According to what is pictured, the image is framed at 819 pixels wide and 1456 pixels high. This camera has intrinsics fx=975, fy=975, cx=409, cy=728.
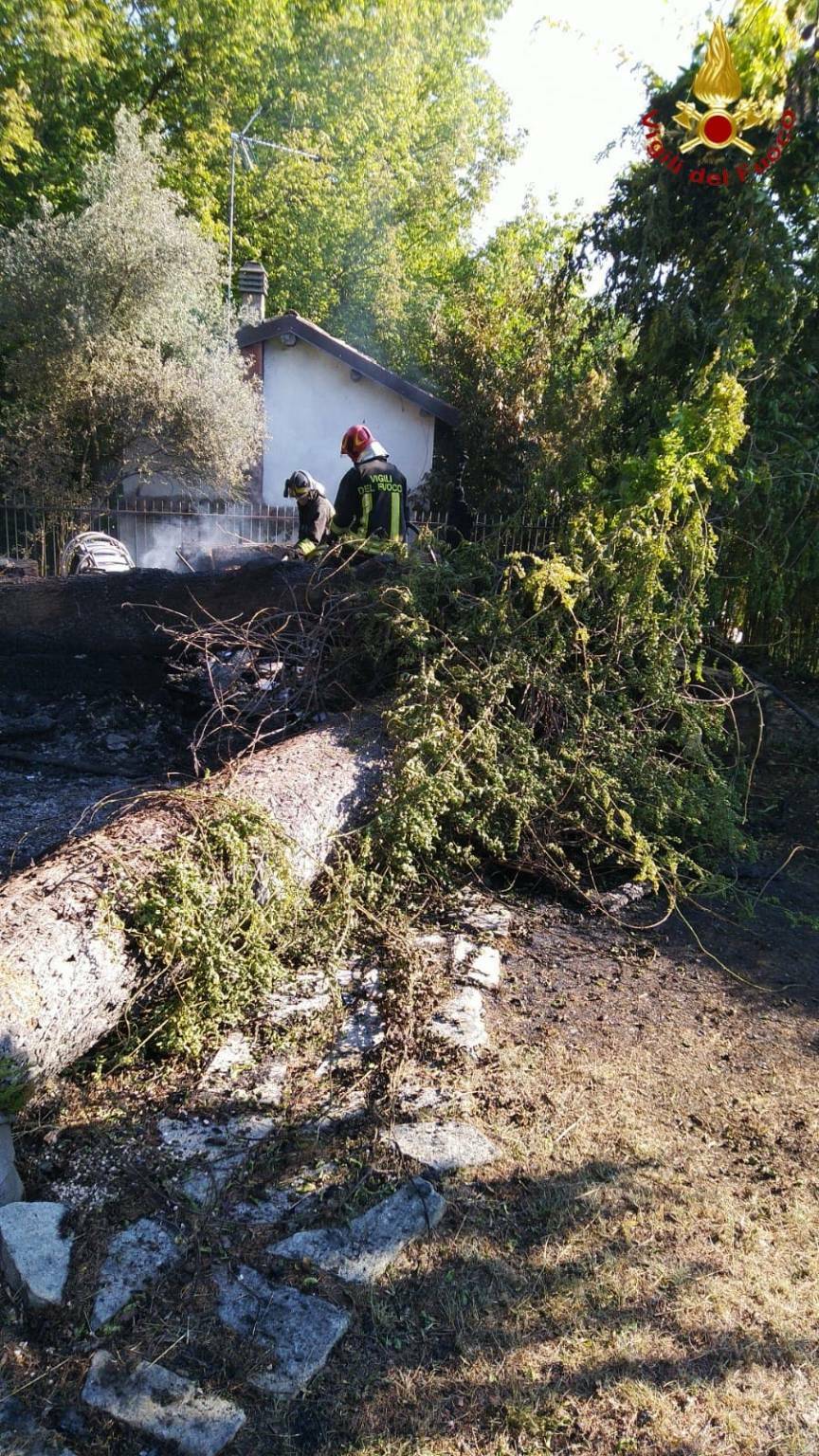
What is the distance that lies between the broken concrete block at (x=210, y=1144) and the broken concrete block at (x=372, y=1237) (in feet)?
0.94

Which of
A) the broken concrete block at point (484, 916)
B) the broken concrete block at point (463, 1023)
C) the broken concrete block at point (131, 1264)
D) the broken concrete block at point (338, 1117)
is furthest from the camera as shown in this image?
the broken concrete block at point (484, 916)

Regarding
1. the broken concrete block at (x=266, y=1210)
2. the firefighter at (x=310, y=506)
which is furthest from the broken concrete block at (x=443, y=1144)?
the firefighter at (x=310, y=506)

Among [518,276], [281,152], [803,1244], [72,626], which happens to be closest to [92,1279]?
[803,1244]

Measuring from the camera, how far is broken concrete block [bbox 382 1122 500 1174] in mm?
2693

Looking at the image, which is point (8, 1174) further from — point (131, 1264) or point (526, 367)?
point (526, 367)

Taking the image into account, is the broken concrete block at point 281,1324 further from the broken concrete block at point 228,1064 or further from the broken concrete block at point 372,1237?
the broken concrete block at point 228,1064

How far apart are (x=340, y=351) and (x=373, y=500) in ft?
38.1

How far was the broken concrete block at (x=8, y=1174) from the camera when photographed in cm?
245

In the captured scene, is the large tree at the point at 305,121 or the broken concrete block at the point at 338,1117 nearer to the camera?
the broken concrete block at the point at 338,1117

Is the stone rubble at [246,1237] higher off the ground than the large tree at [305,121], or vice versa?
the large tree at [305,121]

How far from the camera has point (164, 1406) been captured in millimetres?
1962

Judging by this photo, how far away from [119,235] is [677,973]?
Answer: 1508 cm

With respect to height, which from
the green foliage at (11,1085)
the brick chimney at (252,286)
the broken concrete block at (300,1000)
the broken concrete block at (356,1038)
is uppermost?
the brick chimney at (252,286)

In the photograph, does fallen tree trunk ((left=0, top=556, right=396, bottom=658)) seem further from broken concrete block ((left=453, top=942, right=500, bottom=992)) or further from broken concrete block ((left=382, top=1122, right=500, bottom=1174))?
broken concrete block ((left=382, top=1122, right=500, bottom=1174))
